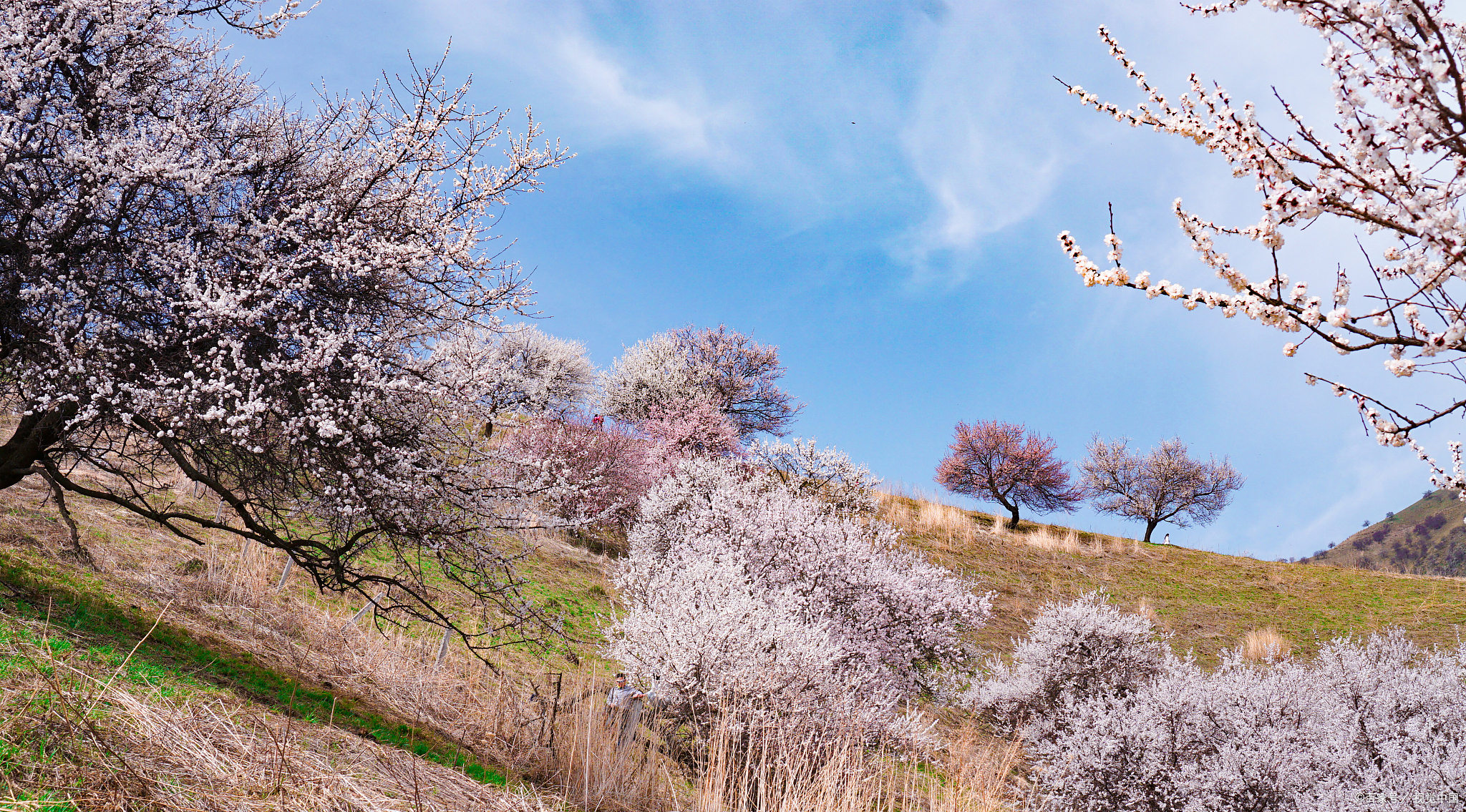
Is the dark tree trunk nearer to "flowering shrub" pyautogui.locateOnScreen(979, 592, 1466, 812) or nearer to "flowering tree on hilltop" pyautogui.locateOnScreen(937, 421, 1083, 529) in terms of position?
"flowering shrub" pyautogui.locateOnScreen(979, 592, 1466, 812)

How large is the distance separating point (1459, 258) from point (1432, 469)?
103 inches

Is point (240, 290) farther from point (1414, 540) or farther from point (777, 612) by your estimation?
point (1414, 540)

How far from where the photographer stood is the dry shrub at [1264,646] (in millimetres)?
17062

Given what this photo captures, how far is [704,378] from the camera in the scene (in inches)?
1244

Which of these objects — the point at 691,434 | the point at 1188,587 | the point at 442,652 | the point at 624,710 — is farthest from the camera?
Answer: the point at 691,434

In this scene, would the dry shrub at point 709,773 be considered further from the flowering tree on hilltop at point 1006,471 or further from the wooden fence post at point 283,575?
the flowering tree on hilltop at point 1006,471

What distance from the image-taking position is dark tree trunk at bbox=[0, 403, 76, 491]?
6.51m

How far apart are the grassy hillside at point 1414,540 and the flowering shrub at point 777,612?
9211 centimetres

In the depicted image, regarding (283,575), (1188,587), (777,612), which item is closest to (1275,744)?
(777,612)

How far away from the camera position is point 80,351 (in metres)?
5.99

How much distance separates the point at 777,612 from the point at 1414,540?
124 m

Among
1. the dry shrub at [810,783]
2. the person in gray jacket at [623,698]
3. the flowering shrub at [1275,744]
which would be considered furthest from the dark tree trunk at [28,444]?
the flowering shrub at [1275,744]

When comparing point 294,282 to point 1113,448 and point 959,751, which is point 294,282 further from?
point 1113,448

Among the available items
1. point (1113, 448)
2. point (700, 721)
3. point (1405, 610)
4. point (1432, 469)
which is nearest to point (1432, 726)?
point (1432, 469)
